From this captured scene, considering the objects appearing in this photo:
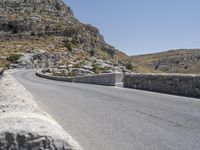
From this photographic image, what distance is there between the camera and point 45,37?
127562 millimetres

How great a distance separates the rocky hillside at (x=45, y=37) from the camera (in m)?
101

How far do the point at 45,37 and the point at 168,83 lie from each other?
107 meters

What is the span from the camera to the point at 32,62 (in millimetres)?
98000

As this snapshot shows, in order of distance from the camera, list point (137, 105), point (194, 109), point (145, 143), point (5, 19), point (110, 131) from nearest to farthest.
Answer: point (145, 143) < point (110, 131) < point (194, 109) < point (137, 105) < point (5, 19)

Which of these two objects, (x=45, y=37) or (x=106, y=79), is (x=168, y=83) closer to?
(x=106, y=79)

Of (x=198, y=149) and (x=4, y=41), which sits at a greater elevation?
(x=4, y=41)

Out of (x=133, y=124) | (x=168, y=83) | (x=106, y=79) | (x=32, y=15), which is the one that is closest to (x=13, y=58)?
(x=32, y=15)

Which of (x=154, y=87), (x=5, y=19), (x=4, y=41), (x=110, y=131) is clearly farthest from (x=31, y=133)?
(x=5, y=19)

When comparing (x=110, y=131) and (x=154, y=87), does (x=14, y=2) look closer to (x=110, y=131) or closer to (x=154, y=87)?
(x=154, y=87)

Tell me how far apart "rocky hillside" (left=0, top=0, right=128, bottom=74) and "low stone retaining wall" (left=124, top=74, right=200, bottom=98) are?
64.5 metres

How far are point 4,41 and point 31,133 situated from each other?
398 ft

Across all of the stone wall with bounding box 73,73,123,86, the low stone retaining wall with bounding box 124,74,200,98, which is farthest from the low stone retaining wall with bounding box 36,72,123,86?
the low stone retaining wall with bounding box 124,74,200,98

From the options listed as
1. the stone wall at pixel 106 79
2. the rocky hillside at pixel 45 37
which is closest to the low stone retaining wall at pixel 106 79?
the stone wall at pixel 106 79

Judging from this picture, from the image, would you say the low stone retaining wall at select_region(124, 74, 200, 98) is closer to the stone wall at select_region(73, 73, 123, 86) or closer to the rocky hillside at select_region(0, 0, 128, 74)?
the stone wall at select_region(73, 73, 123, 86)
